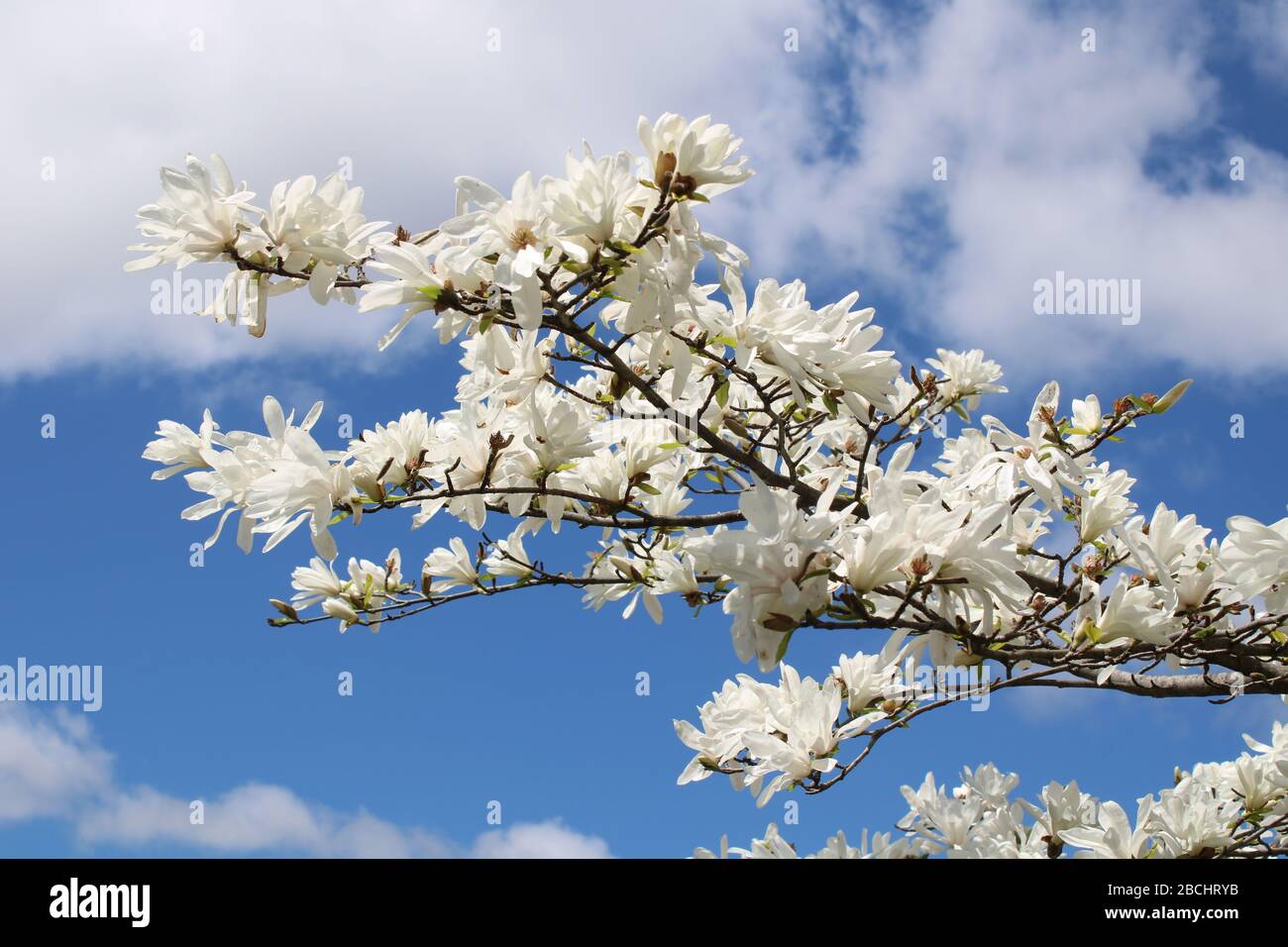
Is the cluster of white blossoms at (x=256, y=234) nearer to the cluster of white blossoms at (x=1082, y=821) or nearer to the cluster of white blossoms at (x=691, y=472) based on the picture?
the cluster of white blossoms at (x=691, y=472)

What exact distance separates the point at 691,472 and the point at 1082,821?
200 cm

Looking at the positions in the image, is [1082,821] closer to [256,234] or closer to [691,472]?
[691,472]

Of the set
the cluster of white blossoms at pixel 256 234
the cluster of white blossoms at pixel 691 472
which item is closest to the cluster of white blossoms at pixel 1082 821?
the cluster of white blossoms at pixel 691 472

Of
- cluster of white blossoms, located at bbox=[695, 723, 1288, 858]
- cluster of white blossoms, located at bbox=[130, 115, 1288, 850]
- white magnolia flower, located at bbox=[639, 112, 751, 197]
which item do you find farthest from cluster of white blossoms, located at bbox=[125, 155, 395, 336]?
cluster of white blossoms, located at bbox=[695, 723, 1288, 858]

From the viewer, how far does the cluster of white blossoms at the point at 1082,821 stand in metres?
3.49

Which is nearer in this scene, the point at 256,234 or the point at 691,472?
the point at 256,234

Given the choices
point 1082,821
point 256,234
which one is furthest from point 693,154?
point 1082,821

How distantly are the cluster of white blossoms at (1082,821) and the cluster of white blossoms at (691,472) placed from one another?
23.2 inches

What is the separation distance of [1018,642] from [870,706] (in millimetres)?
611

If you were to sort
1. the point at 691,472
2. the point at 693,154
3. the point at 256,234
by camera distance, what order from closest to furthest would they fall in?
the point at 693,154 < the point at 256,234 < the point at 691,472

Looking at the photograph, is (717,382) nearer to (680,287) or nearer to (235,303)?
(680,287)

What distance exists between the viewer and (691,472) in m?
3.45

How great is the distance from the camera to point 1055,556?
10.8 feet
